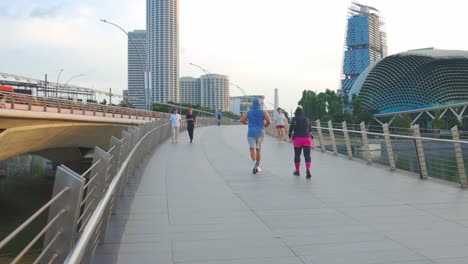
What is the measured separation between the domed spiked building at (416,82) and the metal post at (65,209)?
123m

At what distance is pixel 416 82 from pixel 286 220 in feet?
401

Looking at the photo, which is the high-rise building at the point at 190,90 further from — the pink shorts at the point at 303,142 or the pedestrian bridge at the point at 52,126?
the pink shorts at the point at 303,142

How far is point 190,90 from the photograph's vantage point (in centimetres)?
15300

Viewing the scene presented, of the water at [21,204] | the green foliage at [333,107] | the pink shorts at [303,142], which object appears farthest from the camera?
the green foliage at [333,107]

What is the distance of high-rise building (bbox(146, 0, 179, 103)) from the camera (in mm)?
90312

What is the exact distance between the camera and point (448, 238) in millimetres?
5230

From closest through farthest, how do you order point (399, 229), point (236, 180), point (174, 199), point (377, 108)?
point (399, 229), point (174, 199), point (236, 180), point (377, 108)

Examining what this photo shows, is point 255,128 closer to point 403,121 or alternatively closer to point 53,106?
point 53,106

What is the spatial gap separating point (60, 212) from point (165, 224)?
10.5ft

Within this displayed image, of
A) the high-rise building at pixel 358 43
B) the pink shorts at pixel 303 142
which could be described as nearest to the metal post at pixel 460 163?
the pink shorts at pixel 303 142

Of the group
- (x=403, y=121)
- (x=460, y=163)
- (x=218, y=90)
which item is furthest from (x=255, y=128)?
(x=218, y=90)

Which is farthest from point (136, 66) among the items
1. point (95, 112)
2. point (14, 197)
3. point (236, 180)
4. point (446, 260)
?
point (446, 260)

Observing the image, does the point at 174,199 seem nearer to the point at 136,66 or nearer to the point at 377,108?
the point at 136,66

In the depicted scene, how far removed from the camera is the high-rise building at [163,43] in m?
90.3
